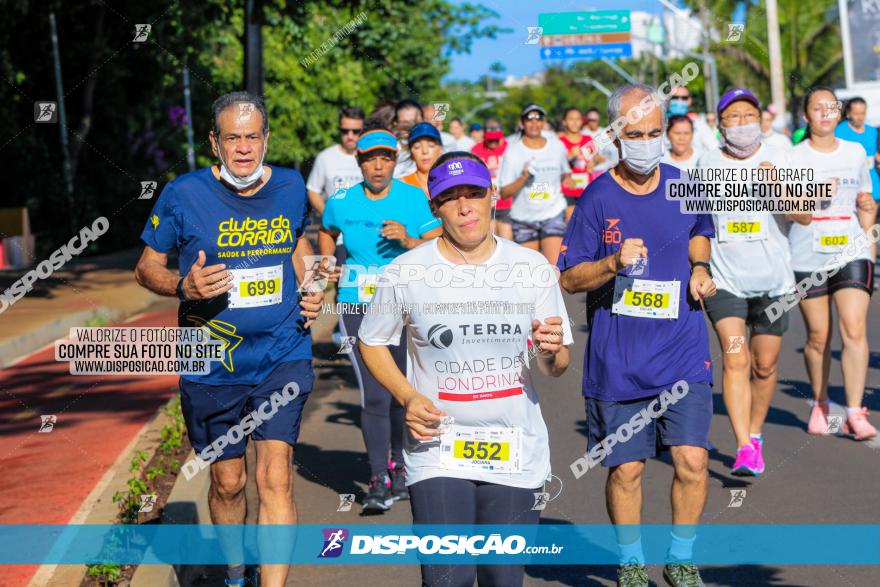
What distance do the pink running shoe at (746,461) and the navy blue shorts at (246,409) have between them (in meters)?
3.05

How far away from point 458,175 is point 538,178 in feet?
27.3

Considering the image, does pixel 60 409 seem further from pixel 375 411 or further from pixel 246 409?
pixel 246 409

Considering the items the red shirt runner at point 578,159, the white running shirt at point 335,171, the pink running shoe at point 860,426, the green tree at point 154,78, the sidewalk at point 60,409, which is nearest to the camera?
the sidewalk at point 60,409

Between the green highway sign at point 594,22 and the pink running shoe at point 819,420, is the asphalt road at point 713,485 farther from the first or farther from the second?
the green highway sign at point 594,22

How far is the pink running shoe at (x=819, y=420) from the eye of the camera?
8.77m

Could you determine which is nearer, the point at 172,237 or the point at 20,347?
the point at 172,237

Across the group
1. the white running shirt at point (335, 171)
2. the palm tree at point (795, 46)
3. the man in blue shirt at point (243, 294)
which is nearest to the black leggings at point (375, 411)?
the man in blue shirt at point (243, 294)

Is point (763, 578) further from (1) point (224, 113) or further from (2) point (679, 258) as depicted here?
(1) point (224, 113)

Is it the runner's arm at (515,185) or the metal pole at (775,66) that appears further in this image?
the metal pole at (775,66)

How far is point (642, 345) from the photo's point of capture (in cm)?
557

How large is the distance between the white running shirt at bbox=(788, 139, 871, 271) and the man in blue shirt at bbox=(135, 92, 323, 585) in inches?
167

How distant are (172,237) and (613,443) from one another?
→ 215 cm

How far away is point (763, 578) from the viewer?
19.2ft

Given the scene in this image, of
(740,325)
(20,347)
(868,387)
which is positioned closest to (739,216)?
(740,325)
